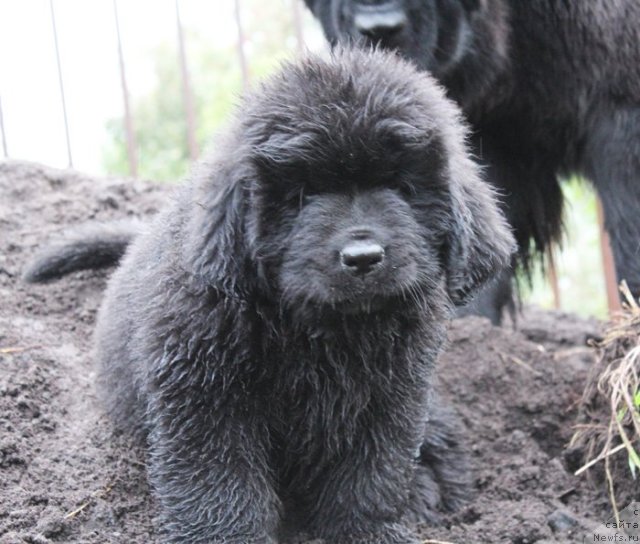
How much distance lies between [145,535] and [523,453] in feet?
5.55

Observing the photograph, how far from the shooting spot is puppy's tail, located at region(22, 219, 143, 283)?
4441 mm

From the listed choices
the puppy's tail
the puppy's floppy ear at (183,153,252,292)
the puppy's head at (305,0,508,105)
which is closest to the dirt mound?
the puppy's tail

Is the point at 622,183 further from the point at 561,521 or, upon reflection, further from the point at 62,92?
the point at 62,92

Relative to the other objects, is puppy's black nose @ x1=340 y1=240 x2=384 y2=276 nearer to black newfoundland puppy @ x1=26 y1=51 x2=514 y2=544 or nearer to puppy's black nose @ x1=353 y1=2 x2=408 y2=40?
black newfoundland puppy @ x1=26 y1=51 x2=514 y2=544

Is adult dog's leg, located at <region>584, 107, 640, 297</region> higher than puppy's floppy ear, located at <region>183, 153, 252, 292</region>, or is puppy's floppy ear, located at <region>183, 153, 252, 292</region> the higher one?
puppy's floppy ear, located at <region>183, 153, 252, 292</region>

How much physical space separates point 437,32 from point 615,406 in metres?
1.82

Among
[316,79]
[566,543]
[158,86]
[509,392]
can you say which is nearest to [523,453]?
[509,392]

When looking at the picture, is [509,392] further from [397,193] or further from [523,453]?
[397,193]

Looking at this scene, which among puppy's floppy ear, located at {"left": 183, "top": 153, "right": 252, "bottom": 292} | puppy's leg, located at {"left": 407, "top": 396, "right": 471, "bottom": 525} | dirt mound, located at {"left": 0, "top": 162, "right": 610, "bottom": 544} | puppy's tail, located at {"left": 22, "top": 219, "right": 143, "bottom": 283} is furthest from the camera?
puppy's tail, located at {"left": 22, "top": 219, "right": 143, "bottom": 283}

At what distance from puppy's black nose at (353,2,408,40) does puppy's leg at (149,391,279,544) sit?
6.52 ft

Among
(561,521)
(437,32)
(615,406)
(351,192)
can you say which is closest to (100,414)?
(351,192)

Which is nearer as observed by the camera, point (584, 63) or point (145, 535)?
point (145, 535)

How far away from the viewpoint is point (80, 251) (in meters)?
4.44

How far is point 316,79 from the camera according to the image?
9.49 ft
